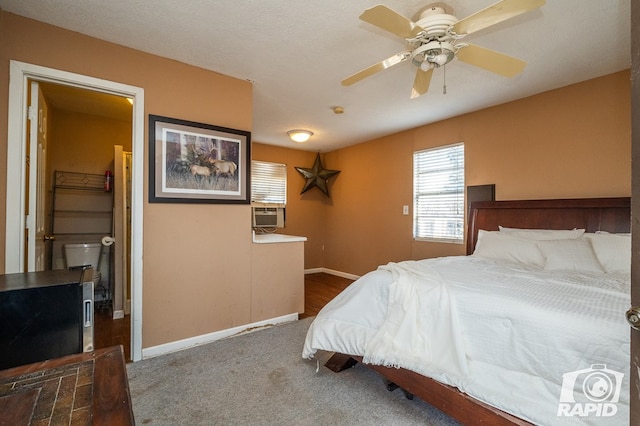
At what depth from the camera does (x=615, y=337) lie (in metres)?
1.09

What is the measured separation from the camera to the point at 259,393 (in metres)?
1.83

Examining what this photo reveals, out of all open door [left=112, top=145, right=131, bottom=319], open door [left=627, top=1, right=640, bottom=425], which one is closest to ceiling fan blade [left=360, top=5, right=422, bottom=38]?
open door [left=627, top=1, right=640, bottom=425]

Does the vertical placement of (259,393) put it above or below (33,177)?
below

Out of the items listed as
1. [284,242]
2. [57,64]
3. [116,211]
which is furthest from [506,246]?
[116,211]

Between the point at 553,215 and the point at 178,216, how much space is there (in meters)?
3.46

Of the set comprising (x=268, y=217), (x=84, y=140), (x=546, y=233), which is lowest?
(x=546, y=233)

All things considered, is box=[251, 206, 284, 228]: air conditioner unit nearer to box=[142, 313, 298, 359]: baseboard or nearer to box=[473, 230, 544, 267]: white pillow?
box=[142, 313, 298, 359]: baseboard

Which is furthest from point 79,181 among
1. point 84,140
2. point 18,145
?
point 18,145

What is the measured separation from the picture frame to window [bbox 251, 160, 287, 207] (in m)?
2.18

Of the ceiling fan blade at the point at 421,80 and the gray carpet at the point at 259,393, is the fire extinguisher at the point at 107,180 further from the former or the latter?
the ceiling fan blade at the point at 421,80

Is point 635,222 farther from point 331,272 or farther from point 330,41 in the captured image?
point 331,272

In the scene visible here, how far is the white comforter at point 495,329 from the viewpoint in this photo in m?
1.14

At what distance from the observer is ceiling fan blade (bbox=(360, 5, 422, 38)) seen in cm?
137

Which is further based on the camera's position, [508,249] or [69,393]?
[508,249]
